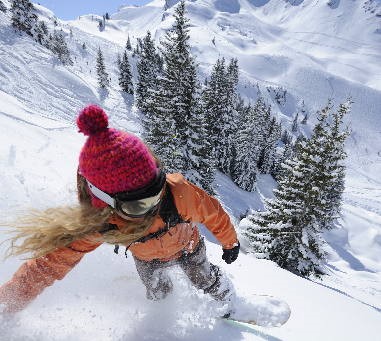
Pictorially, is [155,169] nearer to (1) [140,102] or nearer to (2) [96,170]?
(2) [96,170]

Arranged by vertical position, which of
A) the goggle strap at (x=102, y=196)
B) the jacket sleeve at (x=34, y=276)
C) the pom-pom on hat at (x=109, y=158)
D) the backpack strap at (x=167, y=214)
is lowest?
the jacket sleeve at (x=34, y=276)

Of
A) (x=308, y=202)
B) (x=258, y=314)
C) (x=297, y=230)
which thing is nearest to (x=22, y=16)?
(x=308, y=202)

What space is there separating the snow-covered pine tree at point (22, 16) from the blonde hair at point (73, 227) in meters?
39.8

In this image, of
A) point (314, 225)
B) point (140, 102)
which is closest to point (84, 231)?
point (314, 225)

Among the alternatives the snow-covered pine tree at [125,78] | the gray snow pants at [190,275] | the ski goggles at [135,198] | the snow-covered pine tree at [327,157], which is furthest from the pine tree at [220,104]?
the ski goggles at [135,198]

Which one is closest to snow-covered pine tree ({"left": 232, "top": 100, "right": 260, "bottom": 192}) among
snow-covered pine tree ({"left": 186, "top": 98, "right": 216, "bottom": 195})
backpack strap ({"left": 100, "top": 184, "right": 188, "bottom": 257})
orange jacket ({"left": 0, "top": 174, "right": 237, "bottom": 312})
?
snow-covered pine tree ({"left": 186, "top": 98, "right": 216, "bottom": 195})

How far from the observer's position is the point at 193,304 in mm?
3891

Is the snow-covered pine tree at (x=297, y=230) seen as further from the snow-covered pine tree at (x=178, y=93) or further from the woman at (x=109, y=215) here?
the woman at (x=109, y=215)

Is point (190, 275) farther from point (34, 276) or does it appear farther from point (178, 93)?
point (178, 93)

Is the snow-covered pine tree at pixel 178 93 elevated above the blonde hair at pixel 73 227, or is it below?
below

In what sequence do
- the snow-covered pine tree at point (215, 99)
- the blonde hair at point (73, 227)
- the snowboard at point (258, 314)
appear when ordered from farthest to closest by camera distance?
the snow-covered pine tree at point (215, 99)
the snowboard at point (258, 314)
the blonde hair at point (73, 227)

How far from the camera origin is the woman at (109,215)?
2.56 meters

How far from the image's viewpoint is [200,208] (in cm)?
342

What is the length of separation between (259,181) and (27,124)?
4362cm
